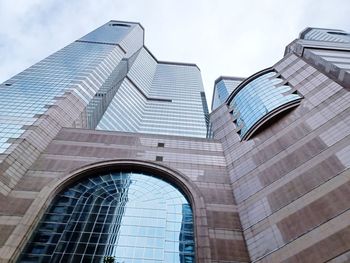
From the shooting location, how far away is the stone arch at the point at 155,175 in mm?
20797

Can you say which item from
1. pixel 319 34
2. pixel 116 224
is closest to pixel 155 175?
pixel 116 224

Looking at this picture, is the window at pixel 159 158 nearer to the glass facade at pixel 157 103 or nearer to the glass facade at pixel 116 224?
the glass facade at pixel 116 224

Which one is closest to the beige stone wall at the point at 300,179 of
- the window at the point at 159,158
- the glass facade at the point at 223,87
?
the window at the point at 159,158

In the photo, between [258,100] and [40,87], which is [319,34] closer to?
[258,100]

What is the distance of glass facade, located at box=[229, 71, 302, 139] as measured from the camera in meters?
31.5

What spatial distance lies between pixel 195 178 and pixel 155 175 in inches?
176

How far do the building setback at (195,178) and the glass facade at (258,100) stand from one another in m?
0.20

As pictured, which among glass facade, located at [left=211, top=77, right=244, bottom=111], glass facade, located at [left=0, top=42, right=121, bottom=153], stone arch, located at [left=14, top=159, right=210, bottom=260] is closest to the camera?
stone arch, located at [left=14, top=159, right=210, bottom=260]

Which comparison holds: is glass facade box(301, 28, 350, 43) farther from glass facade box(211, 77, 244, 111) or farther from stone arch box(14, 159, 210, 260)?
stone arch box(14, 159, 210, 260)

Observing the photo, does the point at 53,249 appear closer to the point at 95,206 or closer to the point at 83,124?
the point at 95,206

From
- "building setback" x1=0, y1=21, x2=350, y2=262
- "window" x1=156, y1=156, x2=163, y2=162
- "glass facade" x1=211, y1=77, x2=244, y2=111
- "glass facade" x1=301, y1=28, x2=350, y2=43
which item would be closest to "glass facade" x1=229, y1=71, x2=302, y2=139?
"building setback" x1=0, y1=21, x2=350, y2=262

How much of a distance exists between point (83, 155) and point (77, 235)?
10103 mm

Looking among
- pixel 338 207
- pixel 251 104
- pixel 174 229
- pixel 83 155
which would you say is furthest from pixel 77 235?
pixel 251 104

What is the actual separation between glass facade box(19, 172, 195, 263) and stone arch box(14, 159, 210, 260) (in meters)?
0.59
